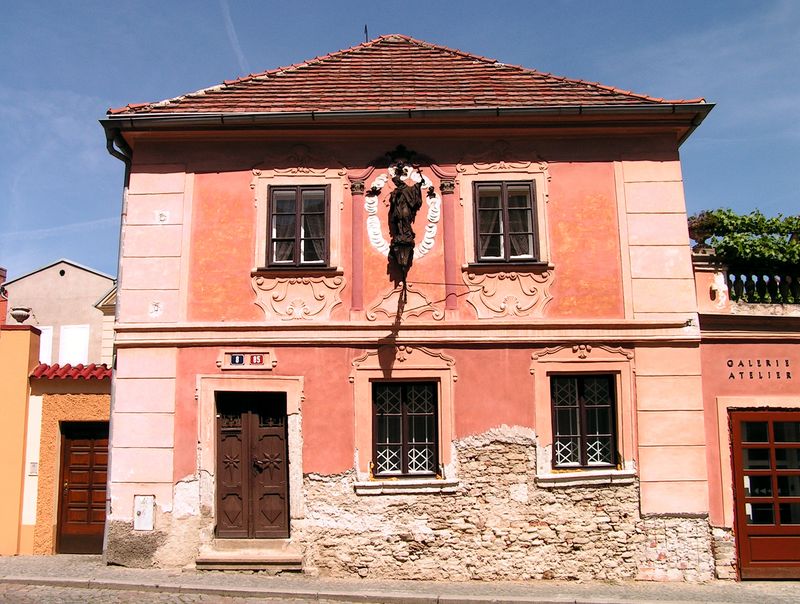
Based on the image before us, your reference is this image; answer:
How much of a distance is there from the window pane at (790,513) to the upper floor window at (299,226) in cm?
737

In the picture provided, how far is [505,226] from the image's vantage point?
1072cm

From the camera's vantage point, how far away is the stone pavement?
882 cm

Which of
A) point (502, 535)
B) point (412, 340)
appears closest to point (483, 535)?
point (502, 535)

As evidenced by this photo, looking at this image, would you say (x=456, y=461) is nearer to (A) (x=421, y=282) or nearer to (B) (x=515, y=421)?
(B) (x=515, y=421)

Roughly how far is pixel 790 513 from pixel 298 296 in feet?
25.0

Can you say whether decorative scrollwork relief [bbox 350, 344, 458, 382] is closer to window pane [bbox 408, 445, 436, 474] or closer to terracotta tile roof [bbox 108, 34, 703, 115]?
window pane [bbox 408, 445, 436, 474]

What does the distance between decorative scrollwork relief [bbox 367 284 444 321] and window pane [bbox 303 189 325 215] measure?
169 cm

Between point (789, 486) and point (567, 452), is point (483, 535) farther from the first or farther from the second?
point (789, 486)

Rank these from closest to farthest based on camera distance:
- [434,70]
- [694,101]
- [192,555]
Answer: [192,555]
[694,101]
[434,70]

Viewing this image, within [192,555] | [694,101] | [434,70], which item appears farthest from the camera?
[434,70]

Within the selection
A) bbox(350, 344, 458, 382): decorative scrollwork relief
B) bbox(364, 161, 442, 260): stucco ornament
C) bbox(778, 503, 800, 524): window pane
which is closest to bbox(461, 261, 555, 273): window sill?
bbox(364, 161, 442, 260): stucco ornament

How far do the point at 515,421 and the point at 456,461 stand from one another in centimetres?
101

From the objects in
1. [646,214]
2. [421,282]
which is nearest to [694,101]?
[646,214]

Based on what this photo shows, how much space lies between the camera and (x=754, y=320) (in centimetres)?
1050
